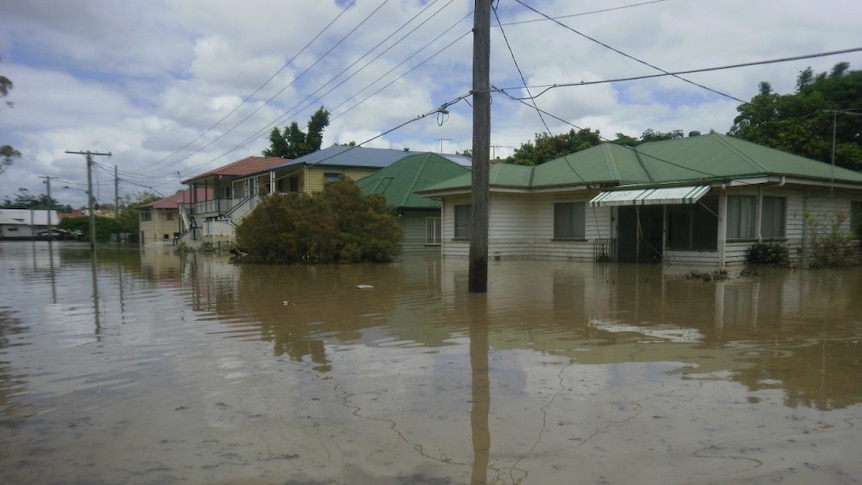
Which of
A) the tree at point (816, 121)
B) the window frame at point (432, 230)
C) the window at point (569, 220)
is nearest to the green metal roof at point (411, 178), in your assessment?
the window frame at point (432, 230)

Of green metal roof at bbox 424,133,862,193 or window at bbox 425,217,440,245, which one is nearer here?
green metal roof at bbox 424,133,862,193

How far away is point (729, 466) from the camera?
12.9 ft

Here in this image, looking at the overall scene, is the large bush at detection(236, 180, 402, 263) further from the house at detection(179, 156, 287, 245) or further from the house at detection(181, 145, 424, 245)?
the house at detection(179, 156, 287, 245)

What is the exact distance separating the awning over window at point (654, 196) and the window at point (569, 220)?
271 centimetres

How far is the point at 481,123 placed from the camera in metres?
11.9

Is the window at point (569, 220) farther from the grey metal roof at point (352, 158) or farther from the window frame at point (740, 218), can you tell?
the grey metal roof at point (352, 158)

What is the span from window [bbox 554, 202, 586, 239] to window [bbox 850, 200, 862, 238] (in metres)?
9.64

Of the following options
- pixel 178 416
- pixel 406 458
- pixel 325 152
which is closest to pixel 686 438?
pixel 406 458

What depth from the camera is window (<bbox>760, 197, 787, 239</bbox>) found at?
19625mm

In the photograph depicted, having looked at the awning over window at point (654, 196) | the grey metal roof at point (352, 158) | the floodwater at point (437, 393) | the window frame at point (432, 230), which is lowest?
the floodwater at point (437, 393)

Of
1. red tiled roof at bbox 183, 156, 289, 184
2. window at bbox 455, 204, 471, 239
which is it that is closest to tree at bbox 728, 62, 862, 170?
window at bbox 455, 204, 471, 239

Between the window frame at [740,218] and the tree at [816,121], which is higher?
the tree at [816,121]

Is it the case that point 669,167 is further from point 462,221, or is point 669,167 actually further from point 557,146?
point 557,146

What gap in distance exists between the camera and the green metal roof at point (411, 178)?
30734mm
